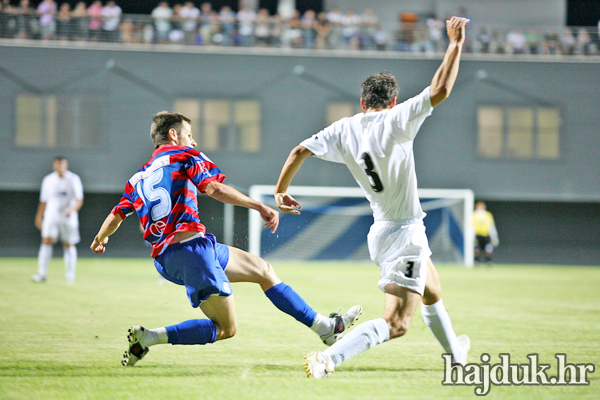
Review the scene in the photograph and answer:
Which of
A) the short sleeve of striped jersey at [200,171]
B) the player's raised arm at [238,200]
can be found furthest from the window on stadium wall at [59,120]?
the player's raised arm at [238,200]

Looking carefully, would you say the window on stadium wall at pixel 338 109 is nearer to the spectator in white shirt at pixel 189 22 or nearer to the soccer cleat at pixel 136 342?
the spectator in white shirt at pixel 189 22

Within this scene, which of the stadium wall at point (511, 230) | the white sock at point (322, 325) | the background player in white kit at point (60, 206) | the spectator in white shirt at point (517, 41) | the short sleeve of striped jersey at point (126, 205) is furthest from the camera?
the spectator in white shirt at point (517, 41)

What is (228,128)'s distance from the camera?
23.7 m

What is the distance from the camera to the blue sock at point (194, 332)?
16.5 ft

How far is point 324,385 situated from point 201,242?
1284mm

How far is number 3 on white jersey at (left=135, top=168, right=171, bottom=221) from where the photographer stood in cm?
484

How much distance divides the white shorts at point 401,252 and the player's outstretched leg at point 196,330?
1.17m

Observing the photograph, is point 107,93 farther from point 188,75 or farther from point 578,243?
point 578,243

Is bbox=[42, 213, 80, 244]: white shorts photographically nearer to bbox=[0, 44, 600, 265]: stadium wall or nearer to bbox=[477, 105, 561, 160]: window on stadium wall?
bbox=[0, 44, 600, 265]: stadium wall

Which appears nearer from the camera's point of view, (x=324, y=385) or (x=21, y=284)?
(x=324, y=385)

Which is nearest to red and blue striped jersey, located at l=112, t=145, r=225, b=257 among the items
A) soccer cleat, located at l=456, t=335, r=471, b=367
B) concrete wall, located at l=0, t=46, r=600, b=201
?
soccer cleat, located at l=456, t=335, r=471, b=367

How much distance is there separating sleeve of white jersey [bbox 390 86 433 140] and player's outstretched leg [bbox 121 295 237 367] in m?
1.73

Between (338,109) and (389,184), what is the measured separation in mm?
19740

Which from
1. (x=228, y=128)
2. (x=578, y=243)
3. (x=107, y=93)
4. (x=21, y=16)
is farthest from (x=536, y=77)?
(x=21, y=16)
